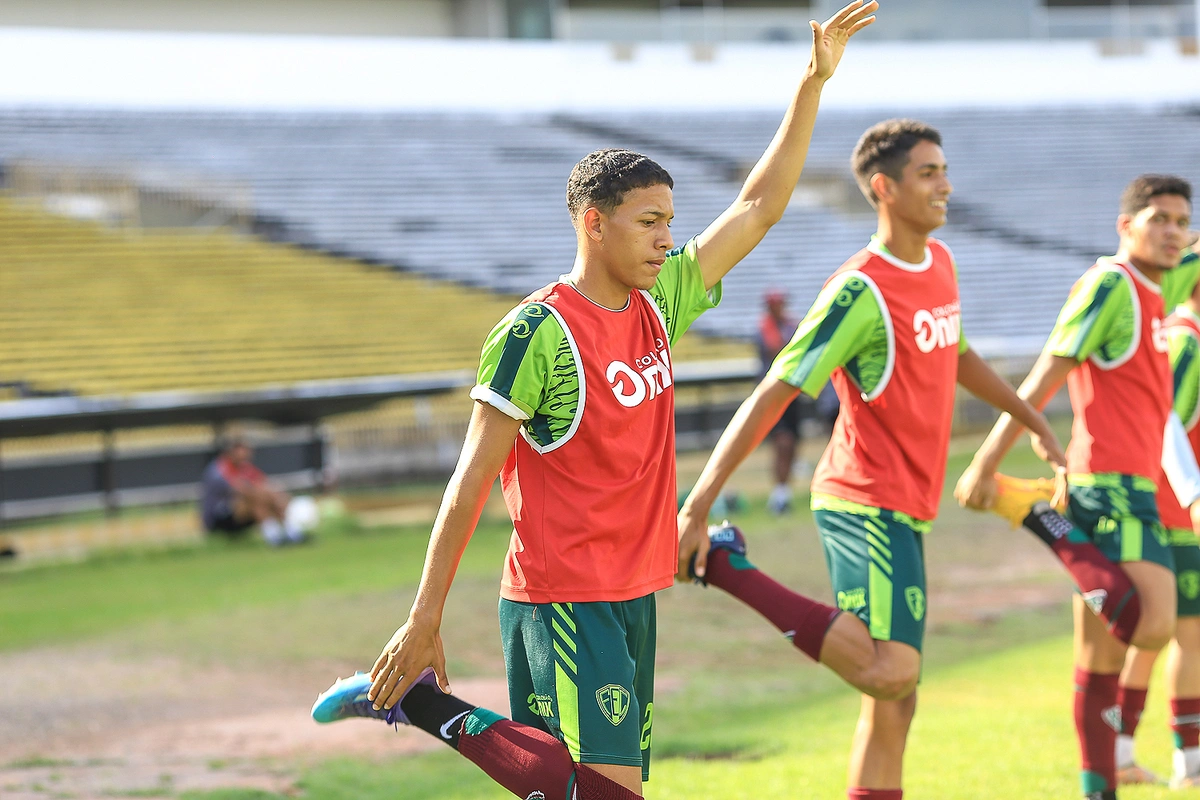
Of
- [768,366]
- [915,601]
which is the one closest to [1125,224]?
[915,601]

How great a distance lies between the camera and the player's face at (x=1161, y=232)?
4695 mm

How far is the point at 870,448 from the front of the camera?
395 cm

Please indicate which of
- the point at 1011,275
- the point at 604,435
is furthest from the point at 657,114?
the point at 604,435

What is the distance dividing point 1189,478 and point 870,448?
1.58 metres

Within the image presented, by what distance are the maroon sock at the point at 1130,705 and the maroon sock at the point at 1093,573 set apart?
2.15 feet

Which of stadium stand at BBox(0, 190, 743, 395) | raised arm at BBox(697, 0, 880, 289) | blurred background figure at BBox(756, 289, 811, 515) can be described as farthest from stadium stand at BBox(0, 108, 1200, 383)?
raised arm at BBox(697, 0, 880, 289)

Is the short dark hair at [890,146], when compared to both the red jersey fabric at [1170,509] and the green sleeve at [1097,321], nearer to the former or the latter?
the green sleeve at [1097,321]

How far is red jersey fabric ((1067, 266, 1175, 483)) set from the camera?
182 inches

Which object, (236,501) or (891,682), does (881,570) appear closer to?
(891,682)

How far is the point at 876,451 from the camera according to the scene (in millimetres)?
3936

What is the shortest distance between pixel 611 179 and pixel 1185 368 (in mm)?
3201

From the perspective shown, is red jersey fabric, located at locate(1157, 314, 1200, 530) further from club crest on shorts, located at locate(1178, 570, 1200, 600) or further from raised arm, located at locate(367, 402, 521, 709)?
raised arm, located at locate(367, 402, 521, 709)

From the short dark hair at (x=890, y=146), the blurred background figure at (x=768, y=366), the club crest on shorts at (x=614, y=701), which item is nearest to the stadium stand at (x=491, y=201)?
the blurred background figure at (x=768, y=366)

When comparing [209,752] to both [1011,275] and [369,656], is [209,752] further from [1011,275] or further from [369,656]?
[1011,275]
